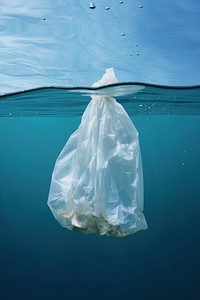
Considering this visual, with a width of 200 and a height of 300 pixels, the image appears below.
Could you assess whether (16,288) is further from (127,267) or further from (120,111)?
(120,111)

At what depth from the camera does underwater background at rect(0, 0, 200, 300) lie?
18.3ft

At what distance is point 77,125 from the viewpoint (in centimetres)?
1962

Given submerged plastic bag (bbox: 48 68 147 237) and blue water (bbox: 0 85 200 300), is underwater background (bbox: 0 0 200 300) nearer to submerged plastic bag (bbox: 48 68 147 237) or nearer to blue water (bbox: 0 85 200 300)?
blue water (bbox: 0 85 200 300)

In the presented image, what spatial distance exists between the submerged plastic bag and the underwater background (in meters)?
0.83

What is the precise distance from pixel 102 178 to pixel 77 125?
15568mm

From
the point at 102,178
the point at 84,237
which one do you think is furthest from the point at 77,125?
the point at 102,178

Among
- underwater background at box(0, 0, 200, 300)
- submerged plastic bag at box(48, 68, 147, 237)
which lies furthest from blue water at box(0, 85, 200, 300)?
submerged plastic bag at box(48, 68, 147, 237)

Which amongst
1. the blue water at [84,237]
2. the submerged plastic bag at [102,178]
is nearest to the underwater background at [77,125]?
the blue water at [84,237]

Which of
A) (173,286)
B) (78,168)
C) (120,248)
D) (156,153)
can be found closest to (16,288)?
(120,248)

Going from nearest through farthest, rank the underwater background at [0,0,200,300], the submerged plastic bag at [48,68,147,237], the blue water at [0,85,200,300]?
the submerged plastic bag at [48,68,147,237], the underwater background at [0,0,200,300], the blue water at [0,85,200,300]

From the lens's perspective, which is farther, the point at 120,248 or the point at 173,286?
the point at 120,248

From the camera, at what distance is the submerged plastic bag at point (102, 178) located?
412 centimetres

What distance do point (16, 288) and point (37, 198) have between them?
A: 488 cm

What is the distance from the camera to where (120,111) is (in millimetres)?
4539
